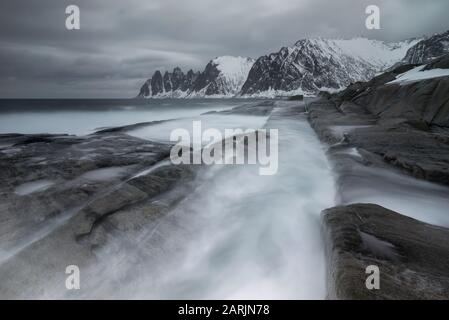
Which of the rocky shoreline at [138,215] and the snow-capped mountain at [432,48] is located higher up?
the snow-capped mountain at [432,48]

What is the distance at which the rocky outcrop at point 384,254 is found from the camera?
3.21 meters

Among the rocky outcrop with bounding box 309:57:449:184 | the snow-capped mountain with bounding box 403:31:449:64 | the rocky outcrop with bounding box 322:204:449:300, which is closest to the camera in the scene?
the rocky outcrop with bounding box 322:204:449:300

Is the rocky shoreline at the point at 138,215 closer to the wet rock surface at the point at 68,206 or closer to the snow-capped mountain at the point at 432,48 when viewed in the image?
the wet rock surface at the point at 68,206

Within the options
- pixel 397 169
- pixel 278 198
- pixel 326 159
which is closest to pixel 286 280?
pixel 278 198

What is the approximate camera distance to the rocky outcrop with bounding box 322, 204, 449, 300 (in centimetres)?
321

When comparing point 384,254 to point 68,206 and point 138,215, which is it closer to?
point 138,215

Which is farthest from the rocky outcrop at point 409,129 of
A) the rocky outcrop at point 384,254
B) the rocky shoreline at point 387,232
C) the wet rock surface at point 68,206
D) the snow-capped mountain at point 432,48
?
the snow-capped mountain at point 432,48

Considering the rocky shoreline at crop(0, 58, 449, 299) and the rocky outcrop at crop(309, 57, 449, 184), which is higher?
the rocky outcrop at crop(309, 57, 449, 184)

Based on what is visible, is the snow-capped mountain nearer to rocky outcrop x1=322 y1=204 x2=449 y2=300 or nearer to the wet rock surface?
rocky outcrop x1=322 y1=204 x2=449 y2=300

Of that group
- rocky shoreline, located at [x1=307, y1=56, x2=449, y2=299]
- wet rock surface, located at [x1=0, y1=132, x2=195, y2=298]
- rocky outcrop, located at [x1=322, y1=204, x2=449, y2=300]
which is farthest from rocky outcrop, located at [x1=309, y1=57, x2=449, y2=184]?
wet rock surface, located at [x1=0, y1=132, x2=195, y2=298]

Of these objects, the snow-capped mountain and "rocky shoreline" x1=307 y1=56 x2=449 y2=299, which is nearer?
"rocky shoreline" x1=307 y1=56 x2=449 y2=299

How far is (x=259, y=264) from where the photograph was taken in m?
4.95

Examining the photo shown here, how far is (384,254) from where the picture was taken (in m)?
3.88
